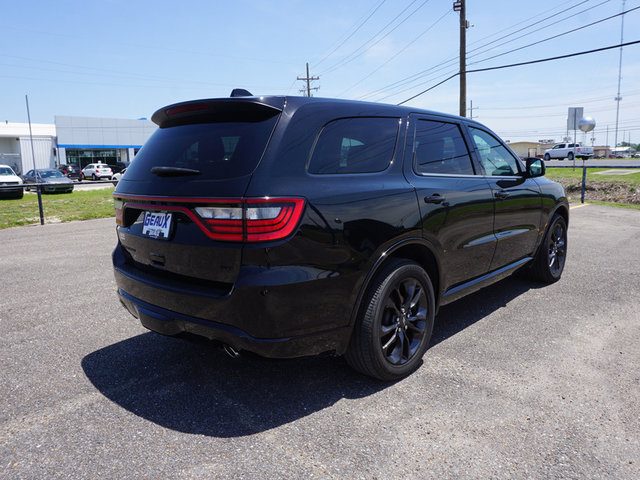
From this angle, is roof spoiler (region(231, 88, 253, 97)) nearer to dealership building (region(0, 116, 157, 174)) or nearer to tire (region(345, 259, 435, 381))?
tire (region(345, 259, 435, 381))

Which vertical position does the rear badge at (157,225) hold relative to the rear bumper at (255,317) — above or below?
above

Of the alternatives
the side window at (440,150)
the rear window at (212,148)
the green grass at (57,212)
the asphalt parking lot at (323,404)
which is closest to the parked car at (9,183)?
the green grass at (57,212)

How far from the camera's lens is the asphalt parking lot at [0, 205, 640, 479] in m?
2.25

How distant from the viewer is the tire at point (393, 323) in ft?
9.23

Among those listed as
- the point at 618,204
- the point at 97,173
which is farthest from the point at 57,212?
the point at 97,173

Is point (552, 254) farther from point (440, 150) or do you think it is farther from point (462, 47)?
point (462, 47)

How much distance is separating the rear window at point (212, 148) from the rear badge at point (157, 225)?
31 cm

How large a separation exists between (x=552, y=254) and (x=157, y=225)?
4.65 meters

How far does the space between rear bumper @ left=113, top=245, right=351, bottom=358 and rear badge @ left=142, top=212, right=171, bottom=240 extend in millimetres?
279

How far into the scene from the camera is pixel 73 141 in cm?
5309

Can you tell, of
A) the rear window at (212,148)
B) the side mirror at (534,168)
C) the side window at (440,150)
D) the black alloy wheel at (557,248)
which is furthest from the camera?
the black alloy wheel at (557,248)

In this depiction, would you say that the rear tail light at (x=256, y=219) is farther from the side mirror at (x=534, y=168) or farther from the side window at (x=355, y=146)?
the side mirror at (x=534, y=168)

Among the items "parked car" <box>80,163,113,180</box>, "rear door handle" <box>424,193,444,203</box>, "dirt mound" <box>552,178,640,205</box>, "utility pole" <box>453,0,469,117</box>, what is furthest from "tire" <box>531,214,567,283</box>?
"parked car" <box>80,163,113,180</box>

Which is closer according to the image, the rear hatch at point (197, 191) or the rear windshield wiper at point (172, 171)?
the rear hatch at point (197, 191)
